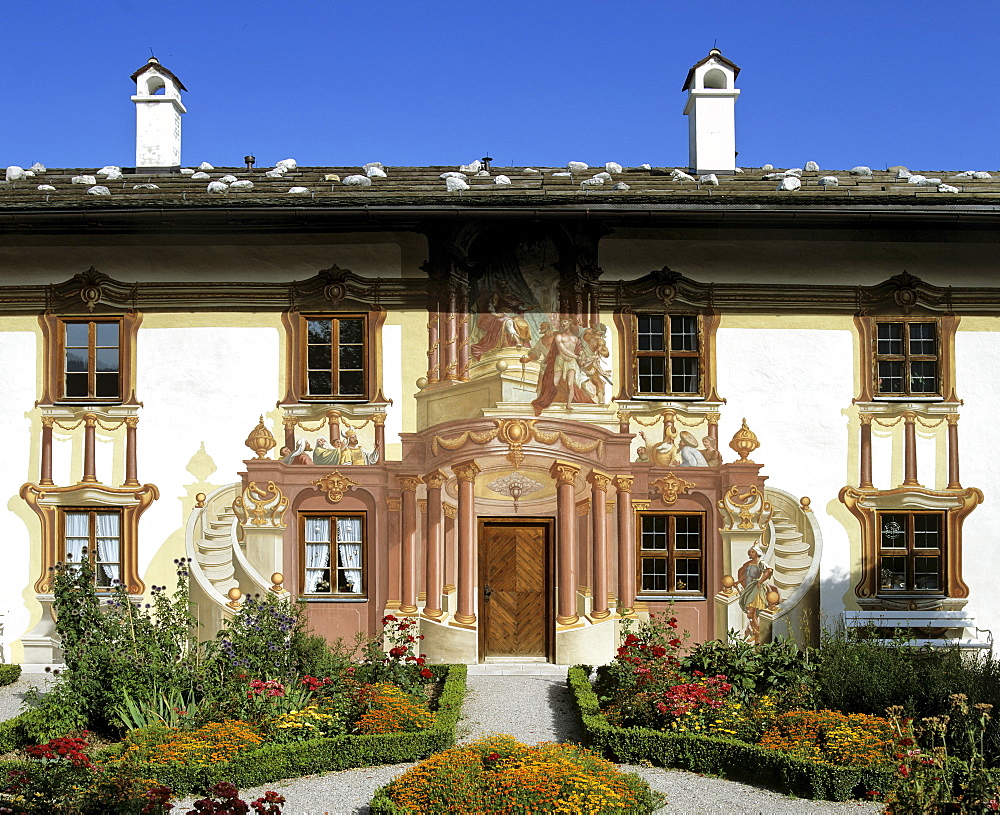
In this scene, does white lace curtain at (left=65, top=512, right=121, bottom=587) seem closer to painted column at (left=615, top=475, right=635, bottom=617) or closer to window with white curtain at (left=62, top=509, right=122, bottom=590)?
window with white curtain at (left=62, top=509, right=122, bottom=590)

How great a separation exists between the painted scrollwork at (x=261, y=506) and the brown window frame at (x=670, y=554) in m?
4.72

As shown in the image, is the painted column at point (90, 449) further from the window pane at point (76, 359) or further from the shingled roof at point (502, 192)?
the shingled roof at point (502, 192)

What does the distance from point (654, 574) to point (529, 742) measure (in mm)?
3912

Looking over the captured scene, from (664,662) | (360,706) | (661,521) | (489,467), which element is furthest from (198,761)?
(661,521)

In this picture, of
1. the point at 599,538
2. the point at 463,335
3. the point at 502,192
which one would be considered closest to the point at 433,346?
the point at 463,335

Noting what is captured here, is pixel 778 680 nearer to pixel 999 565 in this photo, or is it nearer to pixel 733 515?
pixel 733 515

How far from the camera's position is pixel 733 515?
1255cm

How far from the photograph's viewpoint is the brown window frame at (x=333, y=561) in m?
12.5

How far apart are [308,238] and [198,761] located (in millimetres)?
7091

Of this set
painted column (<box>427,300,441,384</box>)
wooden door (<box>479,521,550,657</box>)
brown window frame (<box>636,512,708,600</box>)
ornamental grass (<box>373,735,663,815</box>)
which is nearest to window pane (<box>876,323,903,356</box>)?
brown window frame (<box>636,512,708,600</box>)

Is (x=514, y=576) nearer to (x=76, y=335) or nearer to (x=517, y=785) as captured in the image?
(x=517, y=785)

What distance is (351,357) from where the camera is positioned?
12.8 meters

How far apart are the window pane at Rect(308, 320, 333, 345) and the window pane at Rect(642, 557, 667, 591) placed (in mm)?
5147

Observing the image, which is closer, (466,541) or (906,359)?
(466,541)
